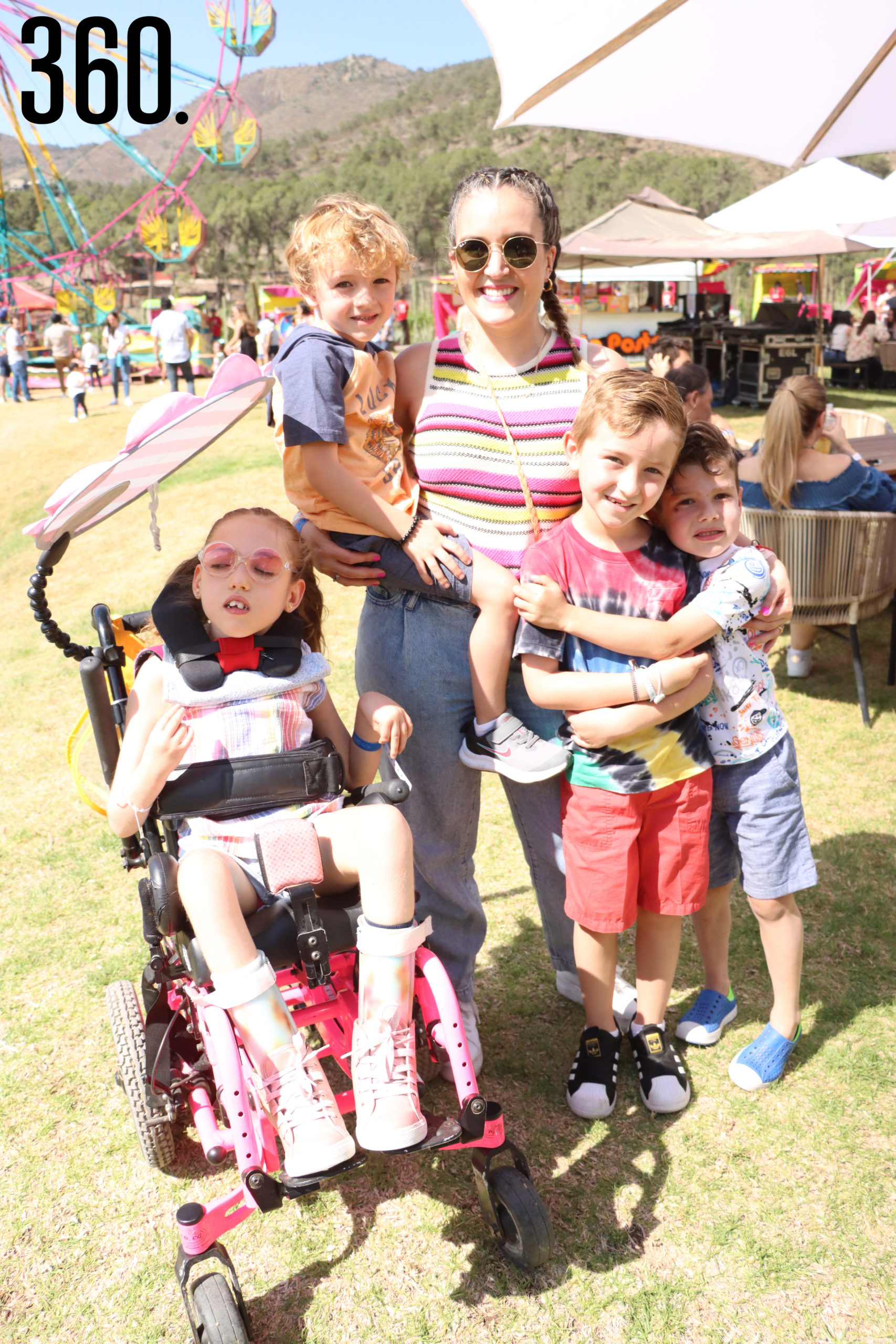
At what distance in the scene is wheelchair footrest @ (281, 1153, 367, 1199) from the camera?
170cm

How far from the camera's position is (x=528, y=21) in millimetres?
2221

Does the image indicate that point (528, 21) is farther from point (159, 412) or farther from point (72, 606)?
point (72, 606)

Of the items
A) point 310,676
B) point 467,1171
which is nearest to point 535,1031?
point 467,1171

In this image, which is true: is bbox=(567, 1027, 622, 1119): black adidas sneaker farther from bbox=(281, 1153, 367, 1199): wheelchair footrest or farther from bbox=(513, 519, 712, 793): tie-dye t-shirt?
bbox=(281, 1153, 367, 1199): wheelchair footrest

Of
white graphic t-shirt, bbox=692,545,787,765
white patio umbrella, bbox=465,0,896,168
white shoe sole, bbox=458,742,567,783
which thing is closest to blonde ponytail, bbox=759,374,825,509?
white patio umbrella, bbox=465,0,896,168

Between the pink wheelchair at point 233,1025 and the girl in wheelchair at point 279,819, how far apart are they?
5cm

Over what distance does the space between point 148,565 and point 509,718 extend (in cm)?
698

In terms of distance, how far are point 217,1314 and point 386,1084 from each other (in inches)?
22.4

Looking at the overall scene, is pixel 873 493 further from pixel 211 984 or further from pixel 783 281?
pixel 783 281

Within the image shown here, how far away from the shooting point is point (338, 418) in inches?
82.5

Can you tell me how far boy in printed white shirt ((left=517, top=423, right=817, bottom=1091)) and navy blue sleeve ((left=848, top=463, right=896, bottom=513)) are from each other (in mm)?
2696

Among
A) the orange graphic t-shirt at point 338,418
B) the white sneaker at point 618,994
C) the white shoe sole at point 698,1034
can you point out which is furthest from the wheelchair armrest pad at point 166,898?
the white shoe sole at point 698,1034

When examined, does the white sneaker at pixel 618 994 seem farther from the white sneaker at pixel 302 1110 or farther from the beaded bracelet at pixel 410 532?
the beaded bracelet at pixel 410 532

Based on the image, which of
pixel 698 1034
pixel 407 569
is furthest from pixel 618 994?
pixel 407 569
